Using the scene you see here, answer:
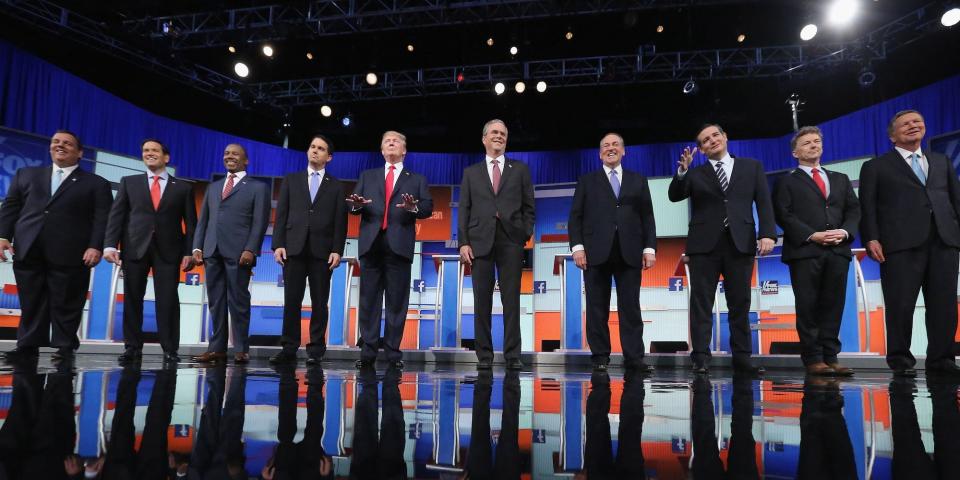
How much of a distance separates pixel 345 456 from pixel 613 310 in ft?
25.4

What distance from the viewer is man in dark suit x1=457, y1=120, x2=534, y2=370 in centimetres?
319

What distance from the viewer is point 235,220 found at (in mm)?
3727

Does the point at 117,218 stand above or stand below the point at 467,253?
above

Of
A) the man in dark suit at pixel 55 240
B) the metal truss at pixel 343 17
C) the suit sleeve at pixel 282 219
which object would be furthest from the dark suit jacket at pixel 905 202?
the man in dark suit at pixel 55 240

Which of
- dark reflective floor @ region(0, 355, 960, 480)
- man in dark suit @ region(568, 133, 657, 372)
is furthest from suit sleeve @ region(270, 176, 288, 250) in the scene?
dark reflective floor @ region(0, 355, 960, 480)

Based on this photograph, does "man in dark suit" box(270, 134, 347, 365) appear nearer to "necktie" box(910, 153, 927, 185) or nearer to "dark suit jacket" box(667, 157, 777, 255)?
"dark suit jacket" box(667, 157, 777, 255)

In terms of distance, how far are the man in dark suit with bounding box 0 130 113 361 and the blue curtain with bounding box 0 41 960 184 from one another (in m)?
4.63

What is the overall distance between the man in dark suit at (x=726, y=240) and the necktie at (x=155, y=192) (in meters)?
3.32

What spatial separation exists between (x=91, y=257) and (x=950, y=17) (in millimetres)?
8727

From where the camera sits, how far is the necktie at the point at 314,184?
3.70 m

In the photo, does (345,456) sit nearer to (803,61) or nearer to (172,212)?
(172,212)

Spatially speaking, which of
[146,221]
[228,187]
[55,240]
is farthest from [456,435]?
[55,240]

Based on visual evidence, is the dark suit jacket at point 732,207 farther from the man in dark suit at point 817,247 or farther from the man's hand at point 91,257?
the man's hand at point 91,257

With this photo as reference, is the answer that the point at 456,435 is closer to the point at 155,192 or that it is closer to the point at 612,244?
the point at 612,244
